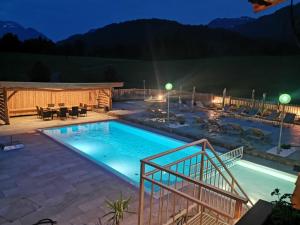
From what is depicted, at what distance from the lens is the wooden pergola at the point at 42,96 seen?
12484mm

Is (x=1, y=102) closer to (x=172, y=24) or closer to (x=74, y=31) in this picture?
(x=172, y=24)

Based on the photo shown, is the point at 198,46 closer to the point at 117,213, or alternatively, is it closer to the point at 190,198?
the point at 117,213

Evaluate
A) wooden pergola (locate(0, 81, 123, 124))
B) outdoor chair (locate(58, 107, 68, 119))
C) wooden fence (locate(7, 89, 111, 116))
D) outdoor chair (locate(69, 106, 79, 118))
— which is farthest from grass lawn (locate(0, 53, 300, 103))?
outdoor chair (locate(58, 107, 68, 119))

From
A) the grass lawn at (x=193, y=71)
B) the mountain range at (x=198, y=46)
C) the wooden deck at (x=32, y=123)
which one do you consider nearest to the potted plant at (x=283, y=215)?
the wooden deck at (x=32, y=123)

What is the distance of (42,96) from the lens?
1519 centimetres

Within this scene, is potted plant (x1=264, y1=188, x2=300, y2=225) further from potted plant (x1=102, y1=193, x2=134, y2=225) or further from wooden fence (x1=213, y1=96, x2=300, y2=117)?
wooden fence (x1=213, y1=96, x2=300, y2=117)

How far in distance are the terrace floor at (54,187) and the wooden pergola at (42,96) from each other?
4.38 meters

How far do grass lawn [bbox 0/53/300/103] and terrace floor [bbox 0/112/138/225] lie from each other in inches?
1065

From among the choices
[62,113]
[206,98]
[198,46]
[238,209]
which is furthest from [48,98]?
[198,46]

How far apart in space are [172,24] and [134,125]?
3843 inches

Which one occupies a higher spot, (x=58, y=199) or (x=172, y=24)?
(x=172, y=24)

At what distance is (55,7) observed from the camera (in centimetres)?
17488

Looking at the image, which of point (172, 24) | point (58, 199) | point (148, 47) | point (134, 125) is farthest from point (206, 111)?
point (172, 24)

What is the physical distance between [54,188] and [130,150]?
509 centimetres
